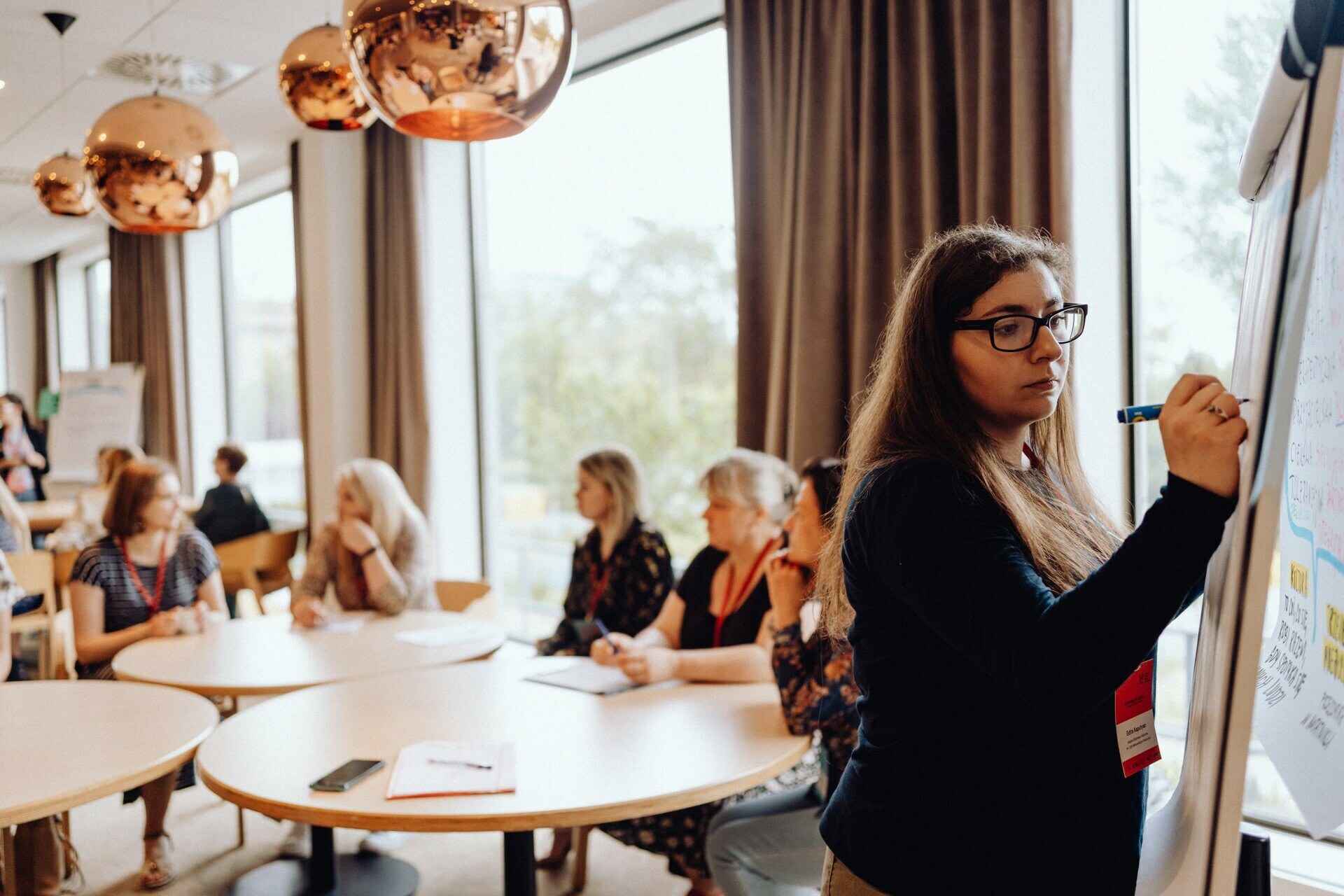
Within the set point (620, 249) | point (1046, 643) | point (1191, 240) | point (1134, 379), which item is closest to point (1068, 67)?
point (1191, 240)

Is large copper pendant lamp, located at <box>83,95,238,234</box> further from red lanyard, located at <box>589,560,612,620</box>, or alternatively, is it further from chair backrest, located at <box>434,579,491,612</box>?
chair backrest, located at <box>434,579,491,612</box>

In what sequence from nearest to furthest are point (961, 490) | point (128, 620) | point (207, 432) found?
point (961, 490) → point (128, 620) → point (207, 432)

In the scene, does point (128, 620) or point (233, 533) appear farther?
point (233, 533)

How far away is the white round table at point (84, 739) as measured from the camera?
5.95ft

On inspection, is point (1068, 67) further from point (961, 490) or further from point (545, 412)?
point (545, 412)

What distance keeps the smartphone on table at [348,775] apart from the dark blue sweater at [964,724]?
3.17ft

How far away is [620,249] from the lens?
495 centimetres

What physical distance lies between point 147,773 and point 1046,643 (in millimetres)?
1740

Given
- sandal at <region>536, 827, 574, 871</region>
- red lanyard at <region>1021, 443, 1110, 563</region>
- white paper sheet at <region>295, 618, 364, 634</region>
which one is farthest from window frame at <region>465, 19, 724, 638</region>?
red lanyard at <region>1021, 443, 1110, 563</region>

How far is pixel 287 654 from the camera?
2.93m

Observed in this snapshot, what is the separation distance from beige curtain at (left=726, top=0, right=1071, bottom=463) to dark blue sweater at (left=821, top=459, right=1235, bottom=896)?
1.83m

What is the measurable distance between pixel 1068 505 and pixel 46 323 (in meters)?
11.8

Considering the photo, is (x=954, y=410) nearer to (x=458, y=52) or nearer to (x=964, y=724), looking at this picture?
(x=964, y=724)

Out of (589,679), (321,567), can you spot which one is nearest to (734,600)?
(589,679)
